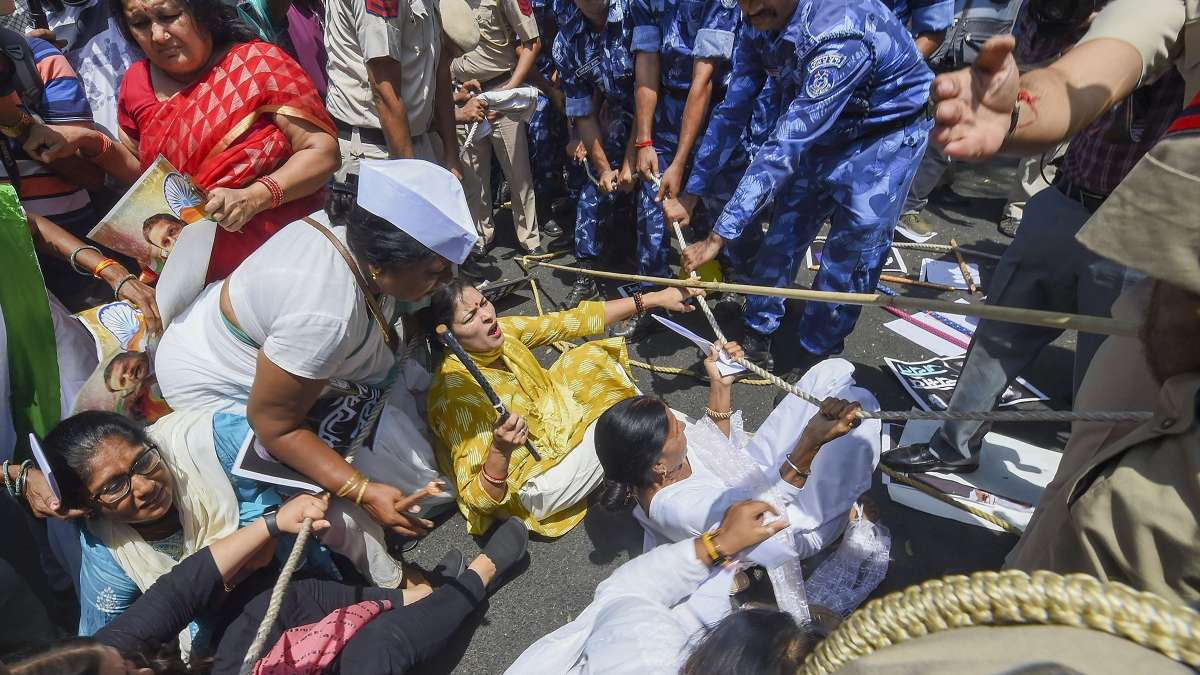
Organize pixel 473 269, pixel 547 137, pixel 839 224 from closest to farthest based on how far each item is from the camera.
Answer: pixel 839 224 < pixel 473 269 < pixel 547 137

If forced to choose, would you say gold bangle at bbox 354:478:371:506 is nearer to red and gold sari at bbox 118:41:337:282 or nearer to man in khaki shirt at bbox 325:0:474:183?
red and gold sari at bbox 118:41:337:282

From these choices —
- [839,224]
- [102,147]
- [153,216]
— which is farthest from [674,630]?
[102,147]

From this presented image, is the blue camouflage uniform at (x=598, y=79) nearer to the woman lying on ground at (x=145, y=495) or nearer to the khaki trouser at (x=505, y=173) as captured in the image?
the khaki trouser at (x=505, y=173)

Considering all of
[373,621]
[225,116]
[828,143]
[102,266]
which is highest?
[225,116]

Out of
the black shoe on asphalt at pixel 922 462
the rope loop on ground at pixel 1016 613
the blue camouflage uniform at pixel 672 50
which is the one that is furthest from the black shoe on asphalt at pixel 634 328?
the rope loop on ground at pixel 1016 613

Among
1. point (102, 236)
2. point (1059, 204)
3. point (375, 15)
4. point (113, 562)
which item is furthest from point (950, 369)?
point (102, 236)

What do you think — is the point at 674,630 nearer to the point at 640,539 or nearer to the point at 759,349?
the point at 640,539

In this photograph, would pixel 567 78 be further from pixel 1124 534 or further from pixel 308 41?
pixel 1124 534

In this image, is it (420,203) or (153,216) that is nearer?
(420,203)

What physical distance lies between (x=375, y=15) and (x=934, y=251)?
3643 mm

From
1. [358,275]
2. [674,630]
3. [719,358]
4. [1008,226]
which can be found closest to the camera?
[674,630]

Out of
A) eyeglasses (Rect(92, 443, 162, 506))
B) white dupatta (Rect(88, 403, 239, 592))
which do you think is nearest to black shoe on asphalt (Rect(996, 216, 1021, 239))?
white dupatta (Rect(88, 403, 239, 592))

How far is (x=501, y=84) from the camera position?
14.7 feet

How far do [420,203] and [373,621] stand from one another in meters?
1.41
